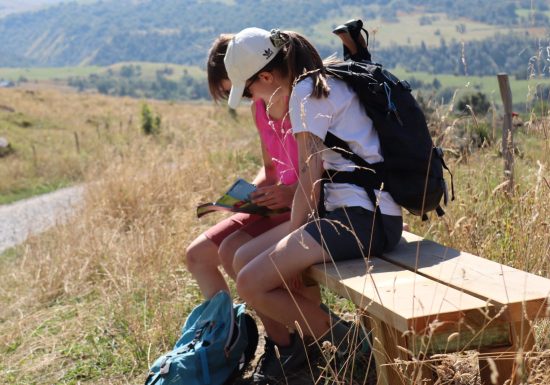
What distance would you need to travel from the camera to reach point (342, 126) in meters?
2.78

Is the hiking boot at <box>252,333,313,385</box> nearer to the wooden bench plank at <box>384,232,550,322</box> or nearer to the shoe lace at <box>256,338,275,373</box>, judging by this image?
the shoe lace at <box>256,338,275,373</box>

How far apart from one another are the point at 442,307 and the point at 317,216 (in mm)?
773

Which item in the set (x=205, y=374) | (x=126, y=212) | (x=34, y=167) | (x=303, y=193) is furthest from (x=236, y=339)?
(x=34, y=167)

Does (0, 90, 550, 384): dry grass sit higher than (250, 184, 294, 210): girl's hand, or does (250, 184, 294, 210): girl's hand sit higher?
(250, 184, 294, 210): girl's hand

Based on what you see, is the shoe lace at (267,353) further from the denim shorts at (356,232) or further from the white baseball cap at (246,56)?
the white baseball cap at (246,56)

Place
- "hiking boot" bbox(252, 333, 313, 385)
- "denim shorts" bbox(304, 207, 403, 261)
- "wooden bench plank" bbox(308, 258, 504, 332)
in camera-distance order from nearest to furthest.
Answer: "wooden bench plank" bbox(308, 258, 504, 332), "denim shorts" bbox(304, 207, 403, 261), "hiking boot" bbox(252, 333, 313, 385)

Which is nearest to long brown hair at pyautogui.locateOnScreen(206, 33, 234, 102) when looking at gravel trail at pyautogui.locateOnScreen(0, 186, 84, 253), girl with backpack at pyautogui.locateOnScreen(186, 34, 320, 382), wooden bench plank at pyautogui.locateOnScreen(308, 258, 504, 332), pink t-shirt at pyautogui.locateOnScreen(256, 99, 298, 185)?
girl with backpack at pyautogui.locateOnScreen(186, 34, 320, 382)

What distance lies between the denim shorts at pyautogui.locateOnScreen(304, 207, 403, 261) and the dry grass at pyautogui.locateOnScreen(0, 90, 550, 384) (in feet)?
0.59

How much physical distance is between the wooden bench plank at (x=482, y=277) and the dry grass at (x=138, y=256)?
122mm

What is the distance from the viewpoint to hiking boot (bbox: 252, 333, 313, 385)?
306 centimetres

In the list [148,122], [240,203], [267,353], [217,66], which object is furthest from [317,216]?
[148,122]

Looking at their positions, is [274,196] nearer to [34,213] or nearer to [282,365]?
[282,365]

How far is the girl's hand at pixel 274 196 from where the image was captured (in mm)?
3126

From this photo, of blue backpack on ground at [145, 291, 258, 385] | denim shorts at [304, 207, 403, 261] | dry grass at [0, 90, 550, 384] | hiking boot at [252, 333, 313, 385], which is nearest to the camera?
denim shorts at [304, 207, 403, 261]
